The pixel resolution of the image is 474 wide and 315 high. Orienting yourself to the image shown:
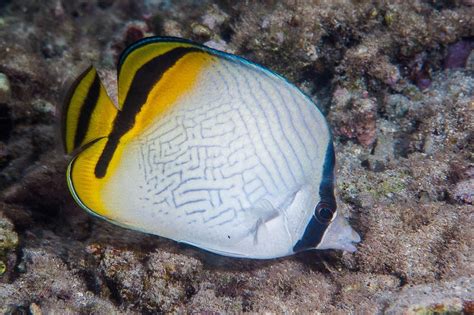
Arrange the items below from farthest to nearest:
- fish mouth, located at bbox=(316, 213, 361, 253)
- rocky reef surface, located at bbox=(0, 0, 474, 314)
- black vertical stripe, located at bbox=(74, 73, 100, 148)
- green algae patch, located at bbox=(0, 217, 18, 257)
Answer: green algae patch, located at bbox=(0, 217, 18, 257)
rocky reef surface, located at bbox=(0, 0, 474, 314)
fish mouth, located at bbox=(316, 213, 361, 253)
black vertical stripe, located at bbox=(74, 73, 100, 148)

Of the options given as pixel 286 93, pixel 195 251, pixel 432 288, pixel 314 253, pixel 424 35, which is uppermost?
pixel 424 35

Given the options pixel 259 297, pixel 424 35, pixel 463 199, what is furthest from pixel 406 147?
pixel 259 297

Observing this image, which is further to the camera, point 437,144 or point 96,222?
point 437,144

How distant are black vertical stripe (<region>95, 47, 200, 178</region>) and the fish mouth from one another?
0.95 metres

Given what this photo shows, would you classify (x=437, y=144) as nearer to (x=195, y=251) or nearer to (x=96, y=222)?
(x=195, y=251)

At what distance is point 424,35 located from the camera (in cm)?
339

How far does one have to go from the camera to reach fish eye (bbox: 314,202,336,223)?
1.79m

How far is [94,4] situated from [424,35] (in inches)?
189

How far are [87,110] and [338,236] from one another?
1.19 metres

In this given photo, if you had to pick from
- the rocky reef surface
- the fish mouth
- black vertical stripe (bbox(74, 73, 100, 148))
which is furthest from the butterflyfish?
the rocky reef surface

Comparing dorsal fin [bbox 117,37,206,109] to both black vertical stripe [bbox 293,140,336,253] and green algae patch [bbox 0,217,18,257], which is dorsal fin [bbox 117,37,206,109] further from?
green algae patch [bbox 0,217,18,257]

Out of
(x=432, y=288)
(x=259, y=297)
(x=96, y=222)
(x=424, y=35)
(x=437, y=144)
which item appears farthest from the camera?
(x=424, y=35)

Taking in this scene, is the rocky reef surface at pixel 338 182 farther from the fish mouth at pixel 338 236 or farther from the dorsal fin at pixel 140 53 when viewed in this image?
the fish mouth at pixel 338 236

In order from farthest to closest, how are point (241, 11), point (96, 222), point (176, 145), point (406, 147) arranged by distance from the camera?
point (241, 11) → point (406, 147) → point (96, 222) → point (176, 145)
